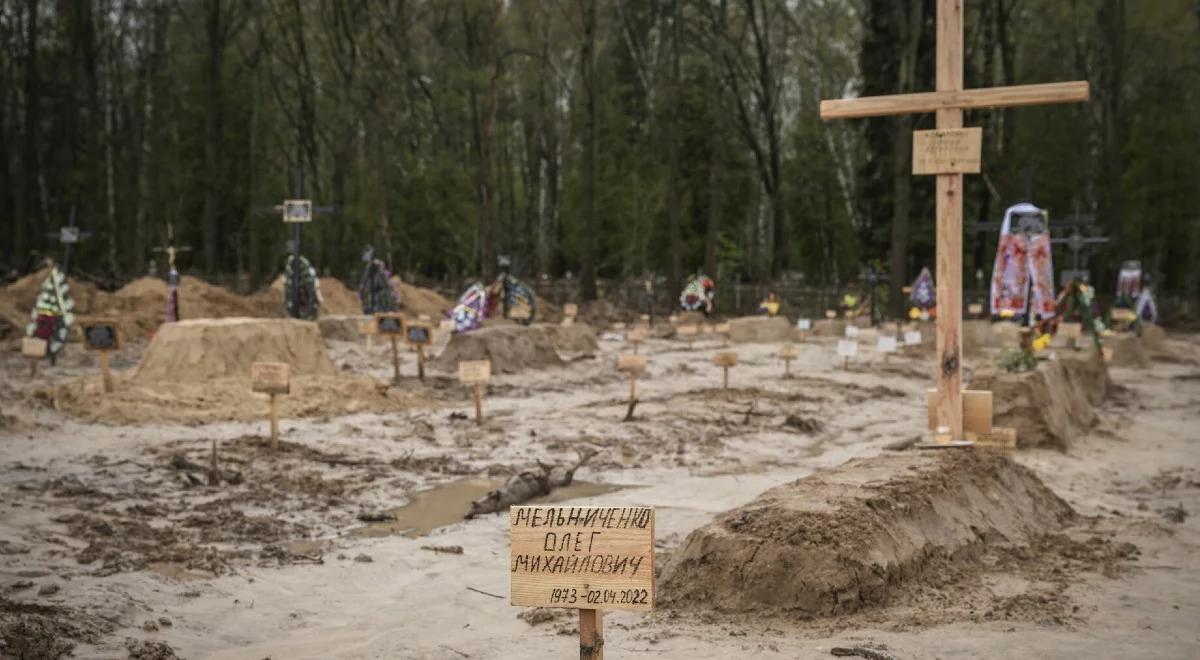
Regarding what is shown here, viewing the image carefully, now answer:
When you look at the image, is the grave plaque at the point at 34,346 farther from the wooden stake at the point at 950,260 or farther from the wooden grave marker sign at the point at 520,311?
the wooden stake at the point at 950,260

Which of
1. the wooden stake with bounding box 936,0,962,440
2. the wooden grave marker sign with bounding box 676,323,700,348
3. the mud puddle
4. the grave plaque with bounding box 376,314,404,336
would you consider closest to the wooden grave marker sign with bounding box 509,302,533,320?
the wooden grave marker sign with bounding box 676,323,700,348

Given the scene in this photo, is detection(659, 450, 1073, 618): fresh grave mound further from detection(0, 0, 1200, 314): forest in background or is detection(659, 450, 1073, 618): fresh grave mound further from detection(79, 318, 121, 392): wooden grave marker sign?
detection(0, 0, 1200, 314): forest in background

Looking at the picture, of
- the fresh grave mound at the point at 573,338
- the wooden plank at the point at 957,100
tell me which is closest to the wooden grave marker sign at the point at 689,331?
the fresh grave mound at the point at 573,338

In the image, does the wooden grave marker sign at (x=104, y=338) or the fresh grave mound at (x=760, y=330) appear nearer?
the wooden grave marker sign at (x=104, y=338)

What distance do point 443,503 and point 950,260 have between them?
4.66 metres

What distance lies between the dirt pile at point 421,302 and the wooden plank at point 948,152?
86.3 ft

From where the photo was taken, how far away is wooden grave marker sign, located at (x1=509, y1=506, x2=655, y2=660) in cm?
403

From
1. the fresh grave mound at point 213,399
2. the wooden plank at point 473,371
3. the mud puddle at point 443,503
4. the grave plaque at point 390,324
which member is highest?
the grave plaque at point 390,324

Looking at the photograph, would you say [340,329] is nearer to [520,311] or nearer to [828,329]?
[520,311]

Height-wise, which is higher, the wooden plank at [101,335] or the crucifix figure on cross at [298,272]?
the crucifix figure on cross at [298,272]

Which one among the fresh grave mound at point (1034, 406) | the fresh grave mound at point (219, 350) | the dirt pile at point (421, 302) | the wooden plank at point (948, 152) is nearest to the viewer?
the wooden plank at point (948, 152)

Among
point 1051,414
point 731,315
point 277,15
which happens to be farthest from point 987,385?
point 277,15

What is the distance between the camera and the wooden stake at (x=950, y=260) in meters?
8.57

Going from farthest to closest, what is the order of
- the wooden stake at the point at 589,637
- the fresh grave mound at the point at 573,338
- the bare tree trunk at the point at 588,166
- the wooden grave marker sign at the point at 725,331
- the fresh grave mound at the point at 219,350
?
1. the bare tree trunk at the point at 588,166
2. the wooden grave marker sign at the point at 725,331
3. the fresh grave mound at the point at 573,338
4. the fresh grave mound at the point at 219,350
5. the wooden stake at the point at 589,637
